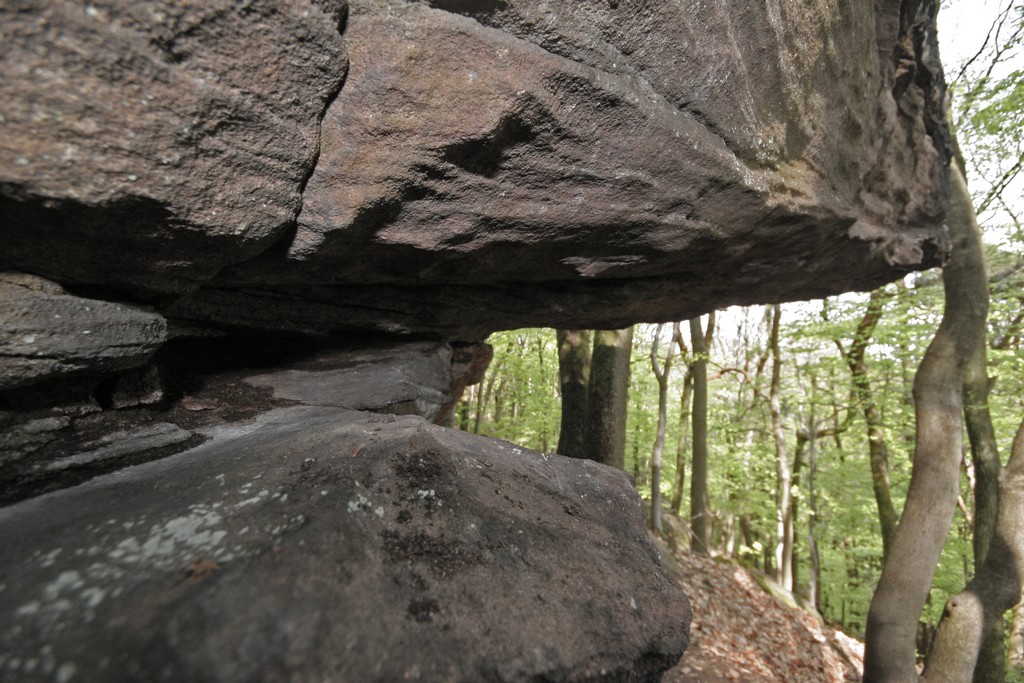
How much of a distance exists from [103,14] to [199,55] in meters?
0.25

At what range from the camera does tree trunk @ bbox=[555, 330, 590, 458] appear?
7383 millimetres

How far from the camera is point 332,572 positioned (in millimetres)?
1441

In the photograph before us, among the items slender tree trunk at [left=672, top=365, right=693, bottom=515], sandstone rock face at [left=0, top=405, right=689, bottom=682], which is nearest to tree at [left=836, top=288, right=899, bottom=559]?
slender tree trunk at [left=672, top=365, right=693, bottom=515]

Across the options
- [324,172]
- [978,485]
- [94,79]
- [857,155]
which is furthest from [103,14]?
[978,485]

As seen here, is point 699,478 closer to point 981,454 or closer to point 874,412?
point 874,412

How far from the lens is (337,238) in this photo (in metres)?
2.35

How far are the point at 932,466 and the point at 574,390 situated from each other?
4.32 meters

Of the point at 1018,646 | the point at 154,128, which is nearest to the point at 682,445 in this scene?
the point at 1018,646

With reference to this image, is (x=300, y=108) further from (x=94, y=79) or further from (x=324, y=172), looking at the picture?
(x=94, y=79)

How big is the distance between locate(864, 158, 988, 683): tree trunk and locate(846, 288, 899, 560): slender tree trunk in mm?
4094

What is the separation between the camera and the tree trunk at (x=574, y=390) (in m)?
7.38

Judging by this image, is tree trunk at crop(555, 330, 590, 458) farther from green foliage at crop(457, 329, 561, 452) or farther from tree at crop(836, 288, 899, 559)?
tree at crop(836, 288, 899, 559)

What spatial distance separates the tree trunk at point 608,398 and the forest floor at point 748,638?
264 cm

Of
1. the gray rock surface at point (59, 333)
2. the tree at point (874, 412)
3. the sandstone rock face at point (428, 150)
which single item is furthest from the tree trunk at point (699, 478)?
the gray rock surface at point (59, 333)
